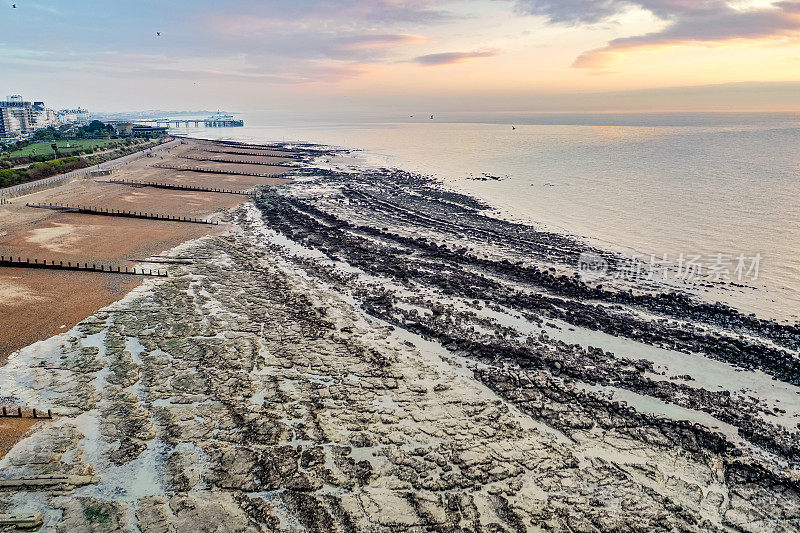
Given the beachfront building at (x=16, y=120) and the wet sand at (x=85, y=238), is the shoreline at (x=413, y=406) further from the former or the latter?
the beachfront building at (x=16, y=120)

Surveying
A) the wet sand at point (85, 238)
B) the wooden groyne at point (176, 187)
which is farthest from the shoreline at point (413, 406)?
the wooden groyne at point (176, 187)

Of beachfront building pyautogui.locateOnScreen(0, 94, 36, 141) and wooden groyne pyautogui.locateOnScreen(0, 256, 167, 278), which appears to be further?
beachfront building pyautogui.locateOnScreen(0, 94, 36, 141)

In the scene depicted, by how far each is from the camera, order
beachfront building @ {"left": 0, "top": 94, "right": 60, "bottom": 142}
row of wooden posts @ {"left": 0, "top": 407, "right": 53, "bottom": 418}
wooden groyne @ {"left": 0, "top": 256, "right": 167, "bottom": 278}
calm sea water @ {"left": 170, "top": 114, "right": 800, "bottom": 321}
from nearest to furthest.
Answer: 1. row of wooden posts @ {"left": 0, "top": 407, "right": 53, "bottom": 418}
2. wooden groyne @ {"left": 0, "top": 256, "right": 167, "bottom": 278}
3. calm sea water @ {"left": 170, "top": 114, "right": 800, "bottom": 321}
4. beachfront building @ {"left": 0, "top": 94, "right": 60, "bottom": 142}

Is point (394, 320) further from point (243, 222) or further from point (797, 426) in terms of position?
point (243, 222)

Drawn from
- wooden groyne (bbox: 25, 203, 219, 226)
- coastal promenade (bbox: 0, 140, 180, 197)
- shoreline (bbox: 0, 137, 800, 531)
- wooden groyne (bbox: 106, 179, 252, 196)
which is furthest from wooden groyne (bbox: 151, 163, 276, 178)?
shoreline (bbox: 0, 137, 800, 531)

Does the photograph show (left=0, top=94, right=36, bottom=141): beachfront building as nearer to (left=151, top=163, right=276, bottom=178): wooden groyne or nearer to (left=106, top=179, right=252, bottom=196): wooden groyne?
(left=151, top=163, right=276, bottom=178): wooden groyne
